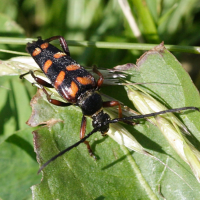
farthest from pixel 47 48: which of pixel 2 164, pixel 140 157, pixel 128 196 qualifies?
pixel 128 196

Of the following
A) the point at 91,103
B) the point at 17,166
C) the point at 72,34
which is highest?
the point at 72,34

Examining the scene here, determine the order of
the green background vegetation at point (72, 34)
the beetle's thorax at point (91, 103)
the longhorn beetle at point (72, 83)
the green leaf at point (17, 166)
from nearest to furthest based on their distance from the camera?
the longhorn beetle at point (72, 83)
the beetle's thorax at point (91, 103)
the green leaf at point (17, 166)
the green background vegetation at point (72, 34)

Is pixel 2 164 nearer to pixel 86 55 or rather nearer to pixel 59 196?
pixel 59 196

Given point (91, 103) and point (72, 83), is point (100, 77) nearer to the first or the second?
point (91, 103)

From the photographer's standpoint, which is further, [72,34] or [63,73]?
[72,34]

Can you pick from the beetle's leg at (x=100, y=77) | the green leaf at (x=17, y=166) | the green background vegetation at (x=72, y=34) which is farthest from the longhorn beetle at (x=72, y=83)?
the green leaf at (x=17, y=166)

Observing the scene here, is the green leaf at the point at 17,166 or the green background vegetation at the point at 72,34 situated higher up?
the green background vegetation at the point at 72,34

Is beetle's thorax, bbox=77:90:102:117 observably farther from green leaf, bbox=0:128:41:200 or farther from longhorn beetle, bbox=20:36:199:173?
green leaf, bbox=0:128:41:200

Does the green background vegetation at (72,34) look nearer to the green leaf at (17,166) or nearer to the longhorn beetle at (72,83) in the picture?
the green leaf at (17,166)

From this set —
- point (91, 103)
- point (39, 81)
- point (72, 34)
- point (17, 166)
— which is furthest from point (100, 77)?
point (72, 34)
